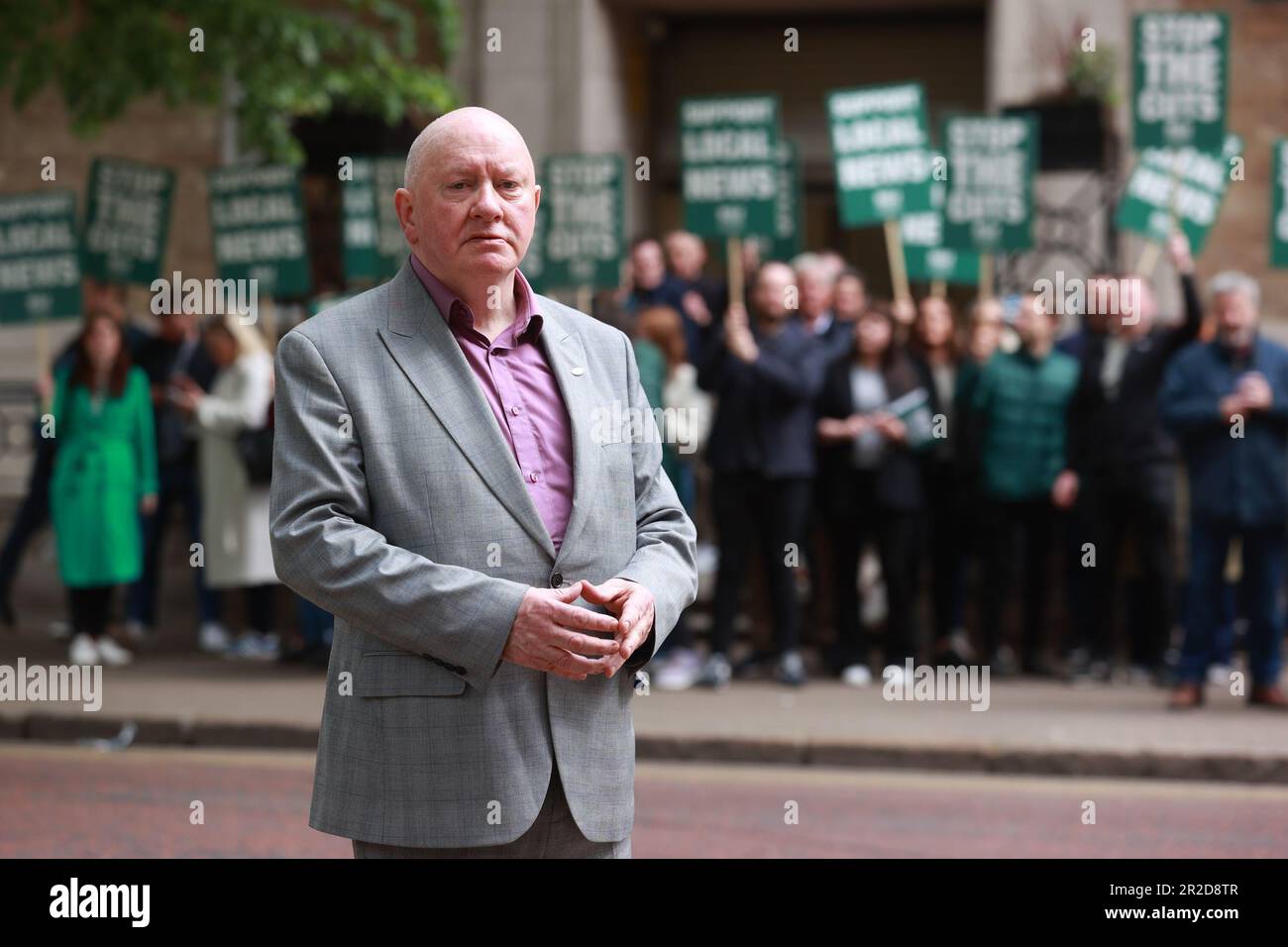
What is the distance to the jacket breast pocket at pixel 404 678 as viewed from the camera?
10.6 feet

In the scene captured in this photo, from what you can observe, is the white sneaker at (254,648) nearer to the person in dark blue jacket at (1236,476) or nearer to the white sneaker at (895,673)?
the white sneaker at (895,673)

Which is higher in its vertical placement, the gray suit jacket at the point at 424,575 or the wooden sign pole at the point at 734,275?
the wooden sign pole at the point at 734,275

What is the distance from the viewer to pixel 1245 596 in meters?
10.1

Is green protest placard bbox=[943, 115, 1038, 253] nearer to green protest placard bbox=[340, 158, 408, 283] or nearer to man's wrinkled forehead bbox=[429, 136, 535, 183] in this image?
green protest placard bbox=[340, 158, 408, 283]

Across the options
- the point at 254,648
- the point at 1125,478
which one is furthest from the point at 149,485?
the point at 1125,478

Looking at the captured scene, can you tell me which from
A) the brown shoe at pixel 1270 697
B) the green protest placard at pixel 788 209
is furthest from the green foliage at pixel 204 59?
the brown shoe at pixel 1270 697

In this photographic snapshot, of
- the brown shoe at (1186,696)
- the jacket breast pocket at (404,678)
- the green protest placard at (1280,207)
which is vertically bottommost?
the brown shoe at (1186,696)

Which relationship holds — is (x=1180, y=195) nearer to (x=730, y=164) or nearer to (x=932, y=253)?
(x=932, y=253)

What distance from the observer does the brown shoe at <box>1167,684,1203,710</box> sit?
990 centimetres

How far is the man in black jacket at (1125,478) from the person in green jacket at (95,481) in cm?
558

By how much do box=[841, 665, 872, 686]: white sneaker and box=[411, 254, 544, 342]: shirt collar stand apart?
25.4 feet

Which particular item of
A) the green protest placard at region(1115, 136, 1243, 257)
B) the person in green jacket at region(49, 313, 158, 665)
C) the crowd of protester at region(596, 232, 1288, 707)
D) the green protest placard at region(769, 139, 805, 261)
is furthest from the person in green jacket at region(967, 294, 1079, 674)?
the person in green jacket at region(49, 313, 158, 665)

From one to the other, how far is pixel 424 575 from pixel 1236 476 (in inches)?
297
